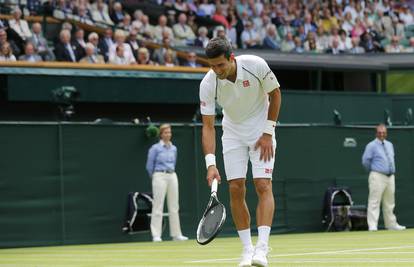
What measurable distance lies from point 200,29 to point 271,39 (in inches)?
116

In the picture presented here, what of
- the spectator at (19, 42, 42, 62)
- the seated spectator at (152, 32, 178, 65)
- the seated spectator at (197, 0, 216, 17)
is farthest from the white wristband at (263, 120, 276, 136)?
the seated spectator at (197, 0, 216, 17)

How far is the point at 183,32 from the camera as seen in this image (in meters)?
28.7

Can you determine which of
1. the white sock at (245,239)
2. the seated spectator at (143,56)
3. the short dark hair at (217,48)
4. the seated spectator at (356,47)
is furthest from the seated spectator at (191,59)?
the short dark hair at (217,48)

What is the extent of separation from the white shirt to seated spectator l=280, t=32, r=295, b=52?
67.5 ft

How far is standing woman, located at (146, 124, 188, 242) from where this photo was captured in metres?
20.3

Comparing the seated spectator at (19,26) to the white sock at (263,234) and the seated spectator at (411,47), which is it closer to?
the white sock at (263,234)

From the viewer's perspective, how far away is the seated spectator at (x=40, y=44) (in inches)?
915

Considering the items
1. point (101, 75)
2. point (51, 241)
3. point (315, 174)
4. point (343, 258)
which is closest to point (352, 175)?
point (315, 174)

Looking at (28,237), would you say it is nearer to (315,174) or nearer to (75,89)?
(75,89)

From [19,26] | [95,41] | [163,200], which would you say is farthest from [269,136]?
[95,41]

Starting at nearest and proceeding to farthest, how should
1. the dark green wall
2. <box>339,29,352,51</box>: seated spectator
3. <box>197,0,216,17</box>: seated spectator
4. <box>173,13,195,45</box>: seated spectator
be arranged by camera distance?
the dark green wall < <box>173,13,195,45</box>: seated spectator < <box>197,0,216,17</box>: seated spectator < <box>339,29,352,51</box>: seated spectator

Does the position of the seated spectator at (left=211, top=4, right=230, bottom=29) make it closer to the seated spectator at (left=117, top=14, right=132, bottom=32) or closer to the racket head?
the seated spectator at (left=117, top=14, right=132, bottom=32)

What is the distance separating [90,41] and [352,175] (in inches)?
254

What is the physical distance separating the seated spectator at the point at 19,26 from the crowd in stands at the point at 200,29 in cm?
2
